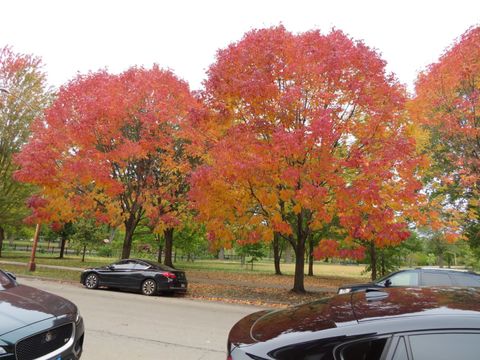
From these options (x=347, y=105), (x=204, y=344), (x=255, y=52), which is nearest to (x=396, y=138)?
(x=347, y=105)

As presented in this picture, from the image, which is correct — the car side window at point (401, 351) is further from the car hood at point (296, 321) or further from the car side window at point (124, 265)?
the car side window at point (124, 265)

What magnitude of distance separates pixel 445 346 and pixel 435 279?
26.5 feet

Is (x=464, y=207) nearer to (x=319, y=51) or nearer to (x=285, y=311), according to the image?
(x=319, y=51)

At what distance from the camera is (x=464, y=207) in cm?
2025

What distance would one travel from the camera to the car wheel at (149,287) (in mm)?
15188

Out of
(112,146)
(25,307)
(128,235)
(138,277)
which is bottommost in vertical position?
(138,277)

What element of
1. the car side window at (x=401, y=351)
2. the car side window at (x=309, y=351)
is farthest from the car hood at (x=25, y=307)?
the car side window at (x=401, y=351)

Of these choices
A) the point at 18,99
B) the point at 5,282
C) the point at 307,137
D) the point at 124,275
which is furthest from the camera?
the point at 18,99

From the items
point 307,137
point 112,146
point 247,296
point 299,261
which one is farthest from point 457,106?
point 112,146

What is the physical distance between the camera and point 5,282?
5.56 m

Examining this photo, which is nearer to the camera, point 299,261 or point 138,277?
point 138,277

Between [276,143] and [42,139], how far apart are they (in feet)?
38.0

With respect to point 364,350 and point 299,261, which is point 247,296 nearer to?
point 299,261

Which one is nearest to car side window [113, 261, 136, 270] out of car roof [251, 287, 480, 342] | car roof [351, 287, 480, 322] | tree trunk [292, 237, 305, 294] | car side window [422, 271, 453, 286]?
tree trunk [292, 237, 305, 294]
